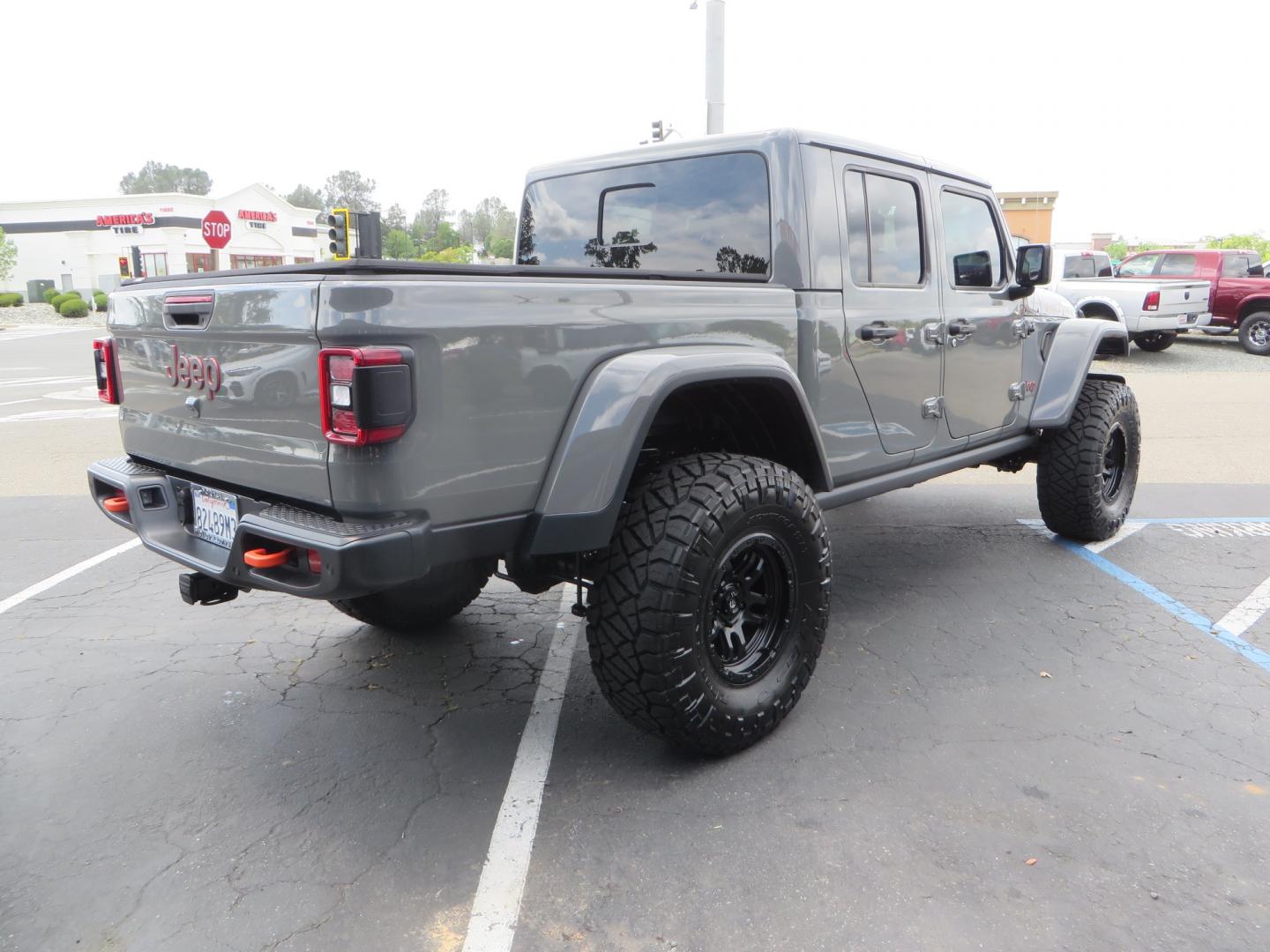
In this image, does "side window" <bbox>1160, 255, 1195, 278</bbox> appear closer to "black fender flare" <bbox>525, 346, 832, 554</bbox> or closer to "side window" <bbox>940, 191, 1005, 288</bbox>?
"side window" <bbox>940, 191, 1005, 288</bbox>

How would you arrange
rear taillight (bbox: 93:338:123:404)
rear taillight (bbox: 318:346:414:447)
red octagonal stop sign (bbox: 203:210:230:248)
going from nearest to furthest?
rear taillight (bbox: 318:346:414:447) → rear taillight (bbox: 93:338:123:404) → red octagonal stop sign (bbox: 203:210:230:248)

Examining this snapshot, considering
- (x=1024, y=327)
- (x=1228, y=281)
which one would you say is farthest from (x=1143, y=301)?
(x=1024, y=327)

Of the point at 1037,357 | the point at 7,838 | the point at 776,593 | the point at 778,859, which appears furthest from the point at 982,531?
the point at 7,838

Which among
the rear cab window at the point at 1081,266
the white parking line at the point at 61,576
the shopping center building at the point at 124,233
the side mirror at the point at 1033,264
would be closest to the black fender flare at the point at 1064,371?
the side mirror at the point at 1033,264

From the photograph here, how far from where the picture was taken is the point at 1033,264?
450 centimetres

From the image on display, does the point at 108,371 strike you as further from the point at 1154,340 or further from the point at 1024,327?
the point at 1154,340

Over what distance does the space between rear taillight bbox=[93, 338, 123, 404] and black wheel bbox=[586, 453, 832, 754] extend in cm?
193

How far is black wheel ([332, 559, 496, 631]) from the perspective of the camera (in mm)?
3799

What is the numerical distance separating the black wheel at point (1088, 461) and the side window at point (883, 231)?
1670 millimetres

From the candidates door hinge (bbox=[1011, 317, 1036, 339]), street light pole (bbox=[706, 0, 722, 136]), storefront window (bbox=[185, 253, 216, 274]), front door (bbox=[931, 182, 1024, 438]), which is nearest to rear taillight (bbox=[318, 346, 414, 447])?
front door (bbox=[931, 182, 1024, 438])

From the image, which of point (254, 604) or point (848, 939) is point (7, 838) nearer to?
point (254, 604)

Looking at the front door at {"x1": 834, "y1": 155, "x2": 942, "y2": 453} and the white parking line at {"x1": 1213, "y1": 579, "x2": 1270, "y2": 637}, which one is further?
the white parking line at {"x1": 1213, "y1": 579, "x2": 1270, "y2": 637}

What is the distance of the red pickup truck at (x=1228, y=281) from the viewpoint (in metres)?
16.5

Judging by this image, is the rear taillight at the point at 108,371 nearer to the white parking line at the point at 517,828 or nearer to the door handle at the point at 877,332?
the white parking line at the point at 517,828
